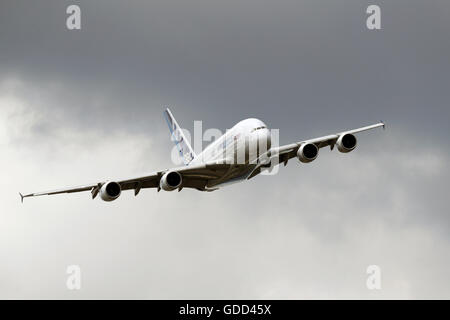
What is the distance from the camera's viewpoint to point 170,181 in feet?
175

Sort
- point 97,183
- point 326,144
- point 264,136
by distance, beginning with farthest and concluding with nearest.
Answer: point 326,144, point 97,183, point 264,136

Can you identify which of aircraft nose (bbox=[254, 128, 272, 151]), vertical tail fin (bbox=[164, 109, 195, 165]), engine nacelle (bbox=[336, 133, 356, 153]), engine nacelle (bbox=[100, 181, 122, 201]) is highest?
vertical tail fin (bbox=[164, 109, 195, 165])

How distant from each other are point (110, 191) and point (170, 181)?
5.13 metres

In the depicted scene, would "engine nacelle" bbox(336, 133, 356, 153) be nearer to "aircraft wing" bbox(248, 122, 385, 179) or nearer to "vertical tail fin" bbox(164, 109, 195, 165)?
"aircraft wing" bbox(248, 122, 385, 179)

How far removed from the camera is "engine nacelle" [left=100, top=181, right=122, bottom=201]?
175 feet

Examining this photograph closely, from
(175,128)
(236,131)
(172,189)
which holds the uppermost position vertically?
(175,128)

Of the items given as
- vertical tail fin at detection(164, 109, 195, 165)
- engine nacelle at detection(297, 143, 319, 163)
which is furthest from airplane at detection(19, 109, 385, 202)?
vertical tail fin at detection(164, 109, 195, 165)

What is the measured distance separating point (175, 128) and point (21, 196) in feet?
126

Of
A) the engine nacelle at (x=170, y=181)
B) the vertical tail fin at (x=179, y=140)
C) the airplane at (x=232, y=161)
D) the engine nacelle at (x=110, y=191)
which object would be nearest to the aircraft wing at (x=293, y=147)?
the airplane at (x=232, y=161)

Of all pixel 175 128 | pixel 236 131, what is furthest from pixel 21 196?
pixel 175 128

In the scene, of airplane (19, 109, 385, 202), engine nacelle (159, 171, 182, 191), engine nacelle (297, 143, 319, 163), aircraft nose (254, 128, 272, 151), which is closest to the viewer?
aircraft nose (254, 128, 272, 151)

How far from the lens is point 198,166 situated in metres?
55.3

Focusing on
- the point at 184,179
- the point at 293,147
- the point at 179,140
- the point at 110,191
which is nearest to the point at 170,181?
the point at 110,191

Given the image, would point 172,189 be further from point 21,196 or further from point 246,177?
point 21,196
